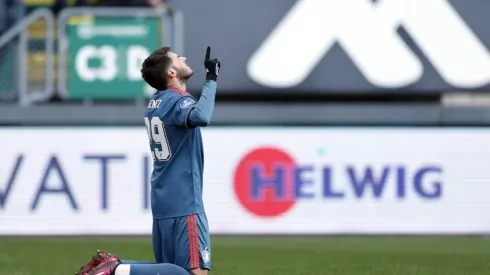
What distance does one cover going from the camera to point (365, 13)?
41.1ft

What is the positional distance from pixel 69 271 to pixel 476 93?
553 cm

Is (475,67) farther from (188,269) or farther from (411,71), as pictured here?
(188,269)

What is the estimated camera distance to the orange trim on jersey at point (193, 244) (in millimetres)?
6055

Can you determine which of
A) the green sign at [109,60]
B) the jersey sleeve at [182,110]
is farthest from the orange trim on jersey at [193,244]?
the green sign at [109,60]

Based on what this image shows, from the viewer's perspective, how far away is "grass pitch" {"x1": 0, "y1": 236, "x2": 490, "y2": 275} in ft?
30.0

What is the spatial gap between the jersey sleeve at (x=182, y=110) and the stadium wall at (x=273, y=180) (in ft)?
17.8

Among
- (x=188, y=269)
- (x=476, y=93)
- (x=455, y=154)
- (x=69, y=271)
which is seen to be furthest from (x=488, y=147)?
(x=188, y=269)

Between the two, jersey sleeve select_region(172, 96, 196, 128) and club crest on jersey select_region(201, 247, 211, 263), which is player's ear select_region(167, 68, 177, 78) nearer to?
jersey sleeve select_region(172, 96, 196, 128)

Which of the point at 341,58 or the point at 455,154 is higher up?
the point at 341,58

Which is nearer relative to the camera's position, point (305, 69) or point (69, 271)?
point (69, 271)

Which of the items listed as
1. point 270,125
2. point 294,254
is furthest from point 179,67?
point 270,125

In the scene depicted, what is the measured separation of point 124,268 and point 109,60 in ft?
20.6

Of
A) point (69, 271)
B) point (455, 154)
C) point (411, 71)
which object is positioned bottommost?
point (69, 271)

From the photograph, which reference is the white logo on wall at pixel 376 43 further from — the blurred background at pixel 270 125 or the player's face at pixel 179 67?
the player's face at pixel 179 67
